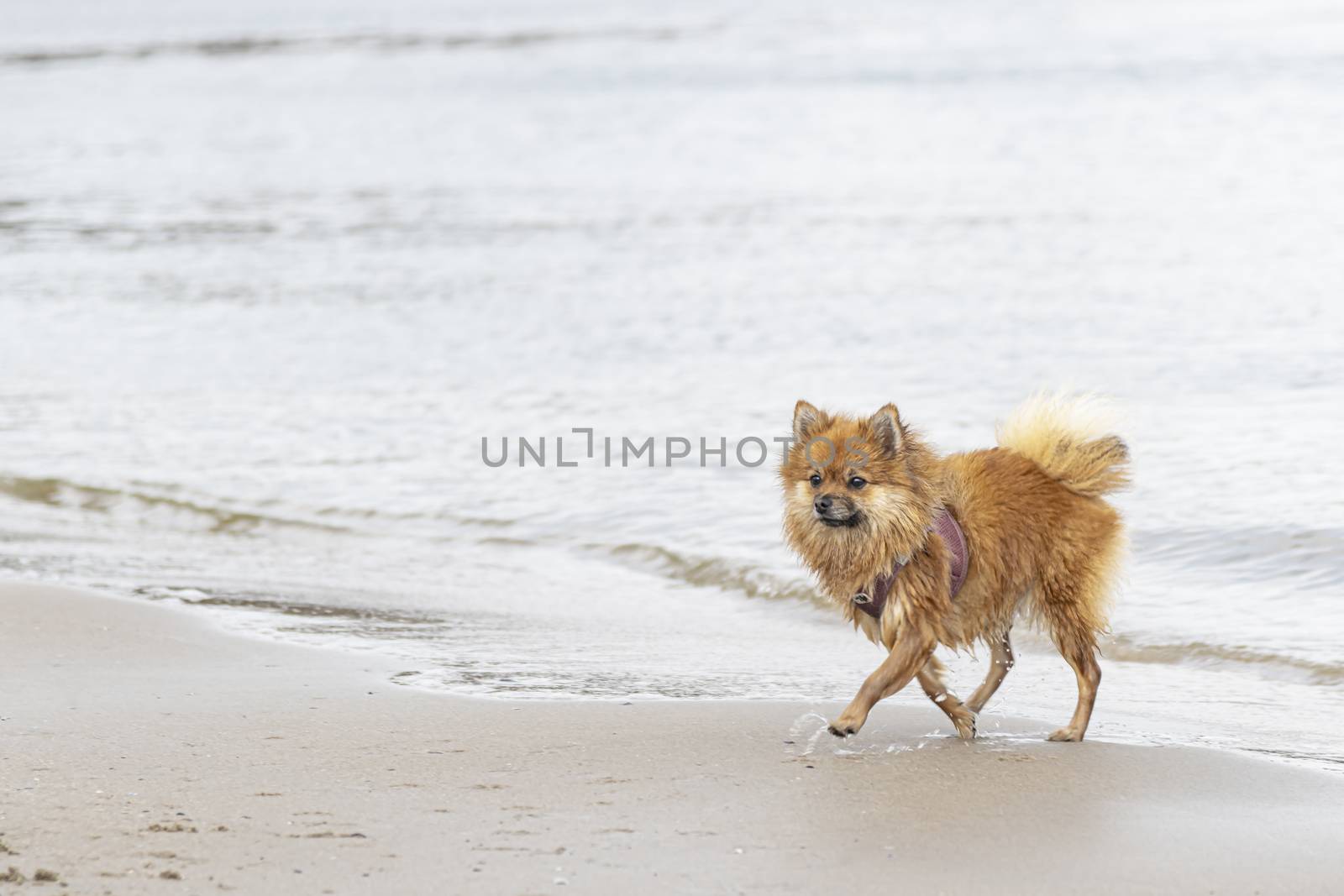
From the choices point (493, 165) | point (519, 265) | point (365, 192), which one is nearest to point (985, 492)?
point (519, 265)

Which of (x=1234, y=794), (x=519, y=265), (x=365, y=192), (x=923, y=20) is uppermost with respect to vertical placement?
(x=923, y=20)

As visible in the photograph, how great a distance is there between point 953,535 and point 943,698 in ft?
1.75

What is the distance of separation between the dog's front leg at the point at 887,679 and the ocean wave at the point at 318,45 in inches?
1978

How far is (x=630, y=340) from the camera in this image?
535 inches

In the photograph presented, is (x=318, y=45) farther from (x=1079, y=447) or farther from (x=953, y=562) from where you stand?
(x=953, y=562)

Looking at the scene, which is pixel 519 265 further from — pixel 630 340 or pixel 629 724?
pixel 629 724

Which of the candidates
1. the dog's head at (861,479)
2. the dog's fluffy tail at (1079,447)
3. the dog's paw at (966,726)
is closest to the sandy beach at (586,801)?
the dog's paw at (966,726)

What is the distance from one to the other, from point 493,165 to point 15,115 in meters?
16.7

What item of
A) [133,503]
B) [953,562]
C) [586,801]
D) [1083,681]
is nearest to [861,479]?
[953,562]

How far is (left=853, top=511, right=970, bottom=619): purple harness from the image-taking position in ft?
16.0

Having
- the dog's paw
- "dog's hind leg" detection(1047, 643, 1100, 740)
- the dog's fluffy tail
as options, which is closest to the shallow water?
"dog's hind leg" detection(1047, 643, 1100, 740)

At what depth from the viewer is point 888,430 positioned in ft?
15.9

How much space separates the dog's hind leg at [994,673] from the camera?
523 centimetres

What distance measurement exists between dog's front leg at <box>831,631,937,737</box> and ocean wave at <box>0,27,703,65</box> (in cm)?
5023
